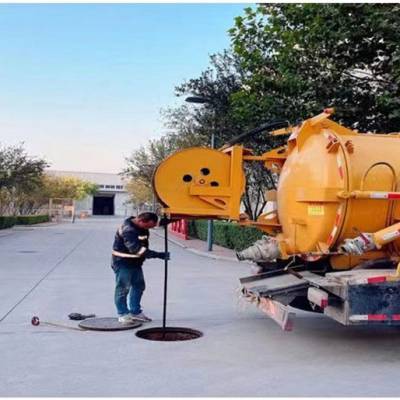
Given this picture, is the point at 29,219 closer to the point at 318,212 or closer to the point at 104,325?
the point at 104,325

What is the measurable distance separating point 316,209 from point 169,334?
8.00 feet

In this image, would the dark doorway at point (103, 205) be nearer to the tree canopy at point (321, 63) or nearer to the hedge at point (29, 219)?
the hedge at point (29, 219)

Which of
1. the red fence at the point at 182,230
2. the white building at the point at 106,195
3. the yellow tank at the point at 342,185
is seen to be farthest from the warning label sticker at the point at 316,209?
the white building at the point at 106,195

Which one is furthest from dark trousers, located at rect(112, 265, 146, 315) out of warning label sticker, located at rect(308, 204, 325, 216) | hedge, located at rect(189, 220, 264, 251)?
hedge, located at rect(189, 220, 264, 251)

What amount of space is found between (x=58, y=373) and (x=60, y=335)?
1693 millimetres

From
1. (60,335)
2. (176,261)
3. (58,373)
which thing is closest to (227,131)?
(176,261)

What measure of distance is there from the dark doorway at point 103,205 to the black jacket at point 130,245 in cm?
9263

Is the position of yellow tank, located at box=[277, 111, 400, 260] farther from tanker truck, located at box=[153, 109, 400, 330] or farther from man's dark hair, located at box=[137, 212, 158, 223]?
man's dark hair, located at box=[137, 212, 158, 223]

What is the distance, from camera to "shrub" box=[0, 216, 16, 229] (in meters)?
37.3

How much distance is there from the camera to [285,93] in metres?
13.6

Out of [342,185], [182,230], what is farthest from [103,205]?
[342,185]

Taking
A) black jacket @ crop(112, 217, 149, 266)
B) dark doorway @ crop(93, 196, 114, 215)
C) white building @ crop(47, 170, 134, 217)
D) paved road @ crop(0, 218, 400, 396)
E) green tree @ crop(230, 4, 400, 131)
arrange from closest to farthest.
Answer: paved road @ crop(0, 218, 400, 396)
black jacket @ crop(112, 217, 149, 266)
green tree @ crop(230, 4, 400, 131)
white building @ crop(47, 170, 134, 217)
dark doorway @ crop(93, 196, 114, 215)

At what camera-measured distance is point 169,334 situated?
747cm

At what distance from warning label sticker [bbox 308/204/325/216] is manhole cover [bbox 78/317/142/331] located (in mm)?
2727
